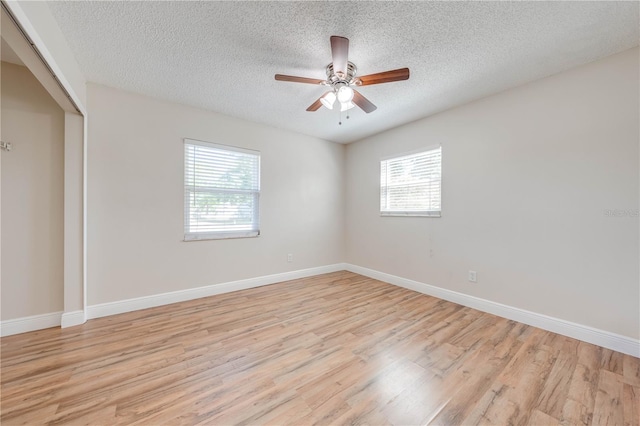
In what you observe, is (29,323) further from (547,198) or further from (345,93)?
(547,198)

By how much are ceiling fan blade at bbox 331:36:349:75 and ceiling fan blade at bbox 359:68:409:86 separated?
186 mm

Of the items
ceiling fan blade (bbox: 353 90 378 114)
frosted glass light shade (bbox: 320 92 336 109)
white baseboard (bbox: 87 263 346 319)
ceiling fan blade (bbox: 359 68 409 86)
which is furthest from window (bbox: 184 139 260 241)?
ceiling fan blade (bbox: 359 68 409 86)

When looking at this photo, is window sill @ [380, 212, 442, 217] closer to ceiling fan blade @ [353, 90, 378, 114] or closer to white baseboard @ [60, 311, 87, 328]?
ceiling fan blade @ [353, 90, 378, 114]

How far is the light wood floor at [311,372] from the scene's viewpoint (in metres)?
1.38

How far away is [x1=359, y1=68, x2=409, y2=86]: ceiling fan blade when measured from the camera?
183 centimetres

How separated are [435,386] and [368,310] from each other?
1.24m

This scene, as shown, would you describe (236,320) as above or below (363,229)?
below

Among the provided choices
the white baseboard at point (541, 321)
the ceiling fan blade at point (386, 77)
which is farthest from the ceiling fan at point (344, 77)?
the white baseboard at point (541, 321)

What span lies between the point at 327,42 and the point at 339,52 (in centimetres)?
29

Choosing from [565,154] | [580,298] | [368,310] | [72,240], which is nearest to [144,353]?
[72,240]

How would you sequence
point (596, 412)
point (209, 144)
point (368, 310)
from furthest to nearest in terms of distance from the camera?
point (209, 144) < point (368, 310) < point (596, 412)

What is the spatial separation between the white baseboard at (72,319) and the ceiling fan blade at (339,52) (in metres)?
3.39

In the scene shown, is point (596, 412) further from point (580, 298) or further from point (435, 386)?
point (580, 298)

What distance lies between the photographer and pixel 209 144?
3264 millimetres
